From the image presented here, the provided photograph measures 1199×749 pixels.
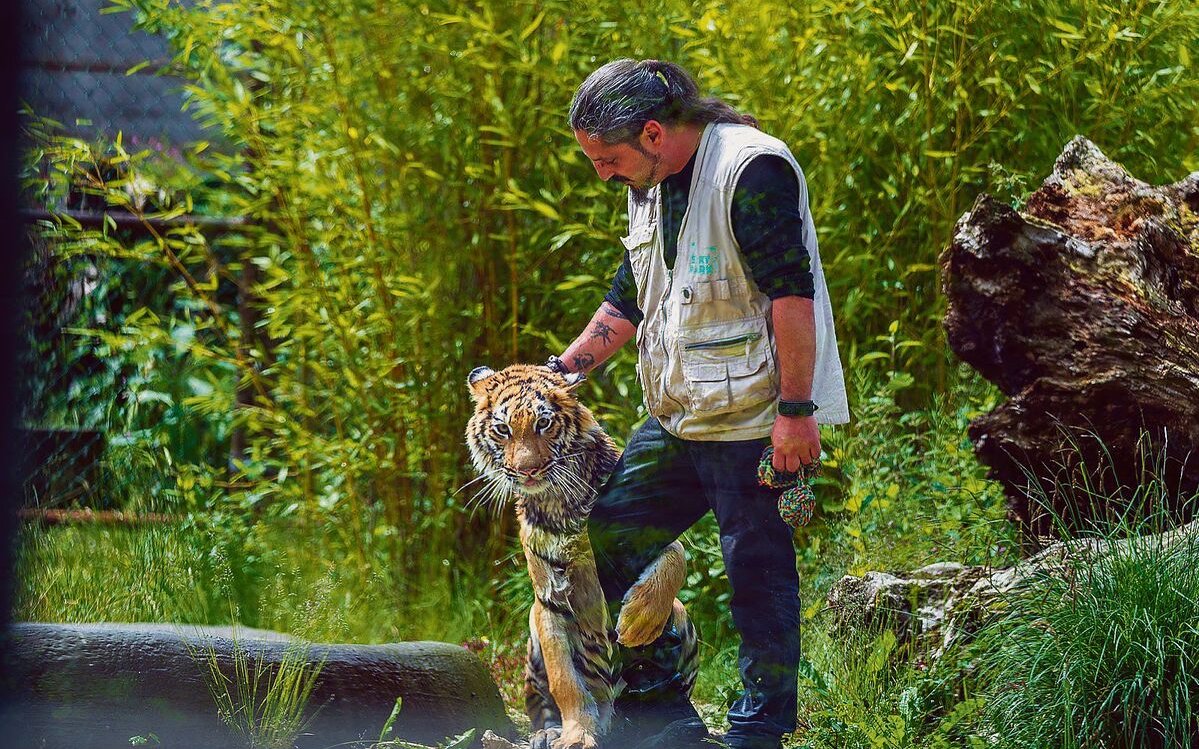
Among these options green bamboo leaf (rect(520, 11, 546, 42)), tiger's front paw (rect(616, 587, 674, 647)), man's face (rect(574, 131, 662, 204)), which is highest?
green bamboo leaf (rect(520, 11, 546, 42))

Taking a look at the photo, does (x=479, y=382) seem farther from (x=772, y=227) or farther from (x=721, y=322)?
(x=772, y=227)

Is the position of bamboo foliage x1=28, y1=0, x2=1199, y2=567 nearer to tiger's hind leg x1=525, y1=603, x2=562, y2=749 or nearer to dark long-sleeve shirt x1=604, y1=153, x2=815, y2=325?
tiger's hind leg x1=525, y1=603, x2=562, y2=749

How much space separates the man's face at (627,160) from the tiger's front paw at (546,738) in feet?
3.87

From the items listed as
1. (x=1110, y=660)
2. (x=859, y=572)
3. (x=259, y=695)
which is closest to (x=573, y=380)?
(x=259, y=695)

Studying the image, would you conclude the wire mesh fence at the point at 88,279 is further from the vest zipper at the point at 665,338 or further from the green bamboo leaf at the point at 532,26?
the vest zipper at the point at 665,338

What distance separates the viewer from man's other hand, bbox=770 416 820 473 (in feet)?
7.84

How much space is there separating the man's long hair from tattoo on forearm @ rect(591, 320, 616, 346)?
1.55 ft

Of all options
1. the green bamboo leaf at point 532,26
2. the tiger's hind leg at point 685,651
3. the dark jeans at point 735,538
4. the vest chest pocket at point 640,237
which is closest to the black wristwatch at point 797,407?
the dark jeans at point 735,538

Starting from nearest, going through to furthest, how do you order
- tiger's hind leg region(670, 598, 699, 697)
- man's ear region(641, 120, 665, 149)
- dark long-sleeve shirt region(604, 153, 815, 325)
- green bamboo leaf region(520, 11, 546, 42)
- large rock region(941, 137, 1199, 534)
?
dark long-sleeve shirt region(604, 153, 815, 325) → man's ear region(641, 120, 665, 149) → tiger's hind leg region(670, 598, 699, 697) → large rock region(941, 137, 1199, 534) → green bamboo leaf region(520, 11, 546, 42)

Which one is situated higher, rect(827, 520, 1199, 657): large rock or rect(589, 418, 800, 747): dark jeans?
rect(589, 418, 800, 747): dark jeans

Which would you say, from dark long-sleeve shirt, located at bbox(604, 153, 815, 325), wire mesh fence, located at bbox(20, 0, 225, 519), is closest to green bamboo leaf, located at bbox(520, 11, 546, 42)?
wire mesh fence, located at bbox(20, 0, 225, 519)

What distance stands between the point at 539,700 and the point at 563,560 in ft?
1.05

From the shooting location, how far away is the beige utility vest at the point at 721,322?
243cm

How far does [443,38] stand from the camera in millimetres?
3904
